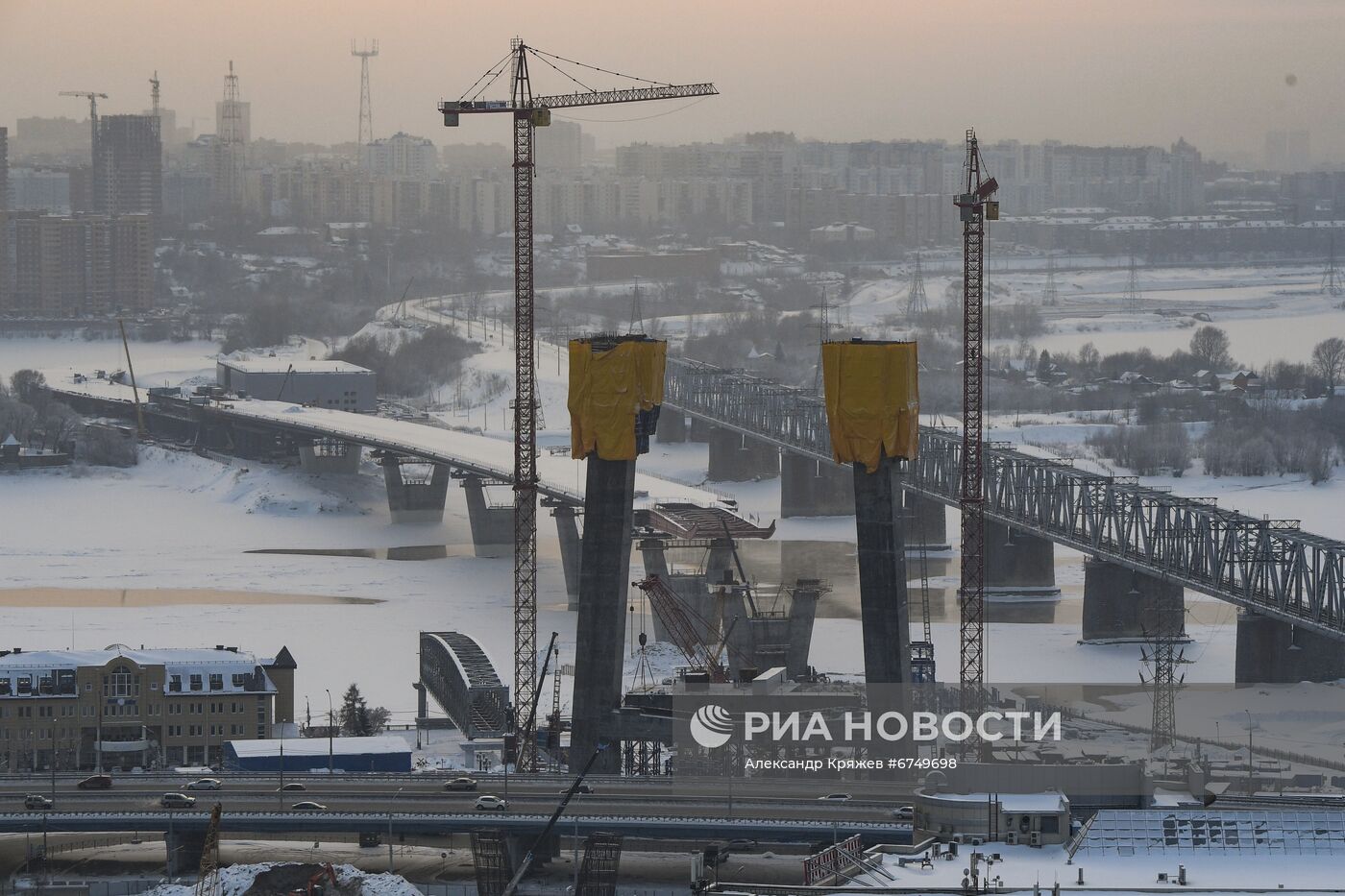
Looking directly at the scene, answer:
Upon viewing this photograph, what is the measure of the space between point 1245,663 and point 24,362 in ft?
346

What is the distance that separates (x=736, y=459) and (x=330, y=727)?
175 feet

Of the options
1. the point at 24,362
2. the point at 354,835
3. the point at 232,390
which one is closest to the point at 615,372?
the point at 354,835

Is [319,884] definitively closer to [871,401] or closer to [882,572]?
[882,572]

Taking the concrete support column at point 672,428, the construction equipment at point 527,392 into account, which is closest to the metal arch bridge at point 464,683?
the construction equipment at point 527,392

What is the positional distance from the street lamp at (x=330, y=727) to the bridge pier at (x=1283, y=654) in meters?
19.4

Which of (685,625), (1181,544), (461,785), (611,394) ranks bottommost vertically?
(685,625)

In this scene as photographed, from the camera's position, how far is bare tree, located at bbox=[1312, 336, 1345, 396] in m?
127

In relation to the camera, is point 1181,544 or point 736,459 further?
point 736,459

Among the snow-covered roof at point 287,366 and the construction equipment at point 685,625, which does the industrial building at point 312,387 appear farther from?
the construction equipment at point 685,625

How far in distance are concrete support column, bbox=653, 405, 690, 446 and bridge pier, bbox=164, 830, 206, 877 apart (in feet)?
240

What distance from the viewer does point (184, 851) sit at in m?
40.2

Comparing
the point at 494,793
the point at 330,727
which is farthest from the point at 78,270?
the point at 494,793

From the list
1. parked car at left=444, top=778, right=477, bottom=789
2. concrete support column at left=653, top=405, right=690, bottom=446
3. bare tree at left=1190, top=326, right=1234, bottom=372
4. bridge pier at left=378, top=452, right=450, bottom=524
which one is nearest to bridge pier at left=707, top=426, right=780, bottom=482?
concrete support column at left=653, top=405, right=690, bottom=446

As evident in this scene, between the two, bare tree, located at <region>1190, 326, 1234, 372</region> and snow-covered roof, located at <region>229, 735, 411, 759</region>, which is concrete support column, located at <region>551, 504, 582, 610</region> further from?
bare tree, located at <region>1190, 326, 1234, 372</region>
